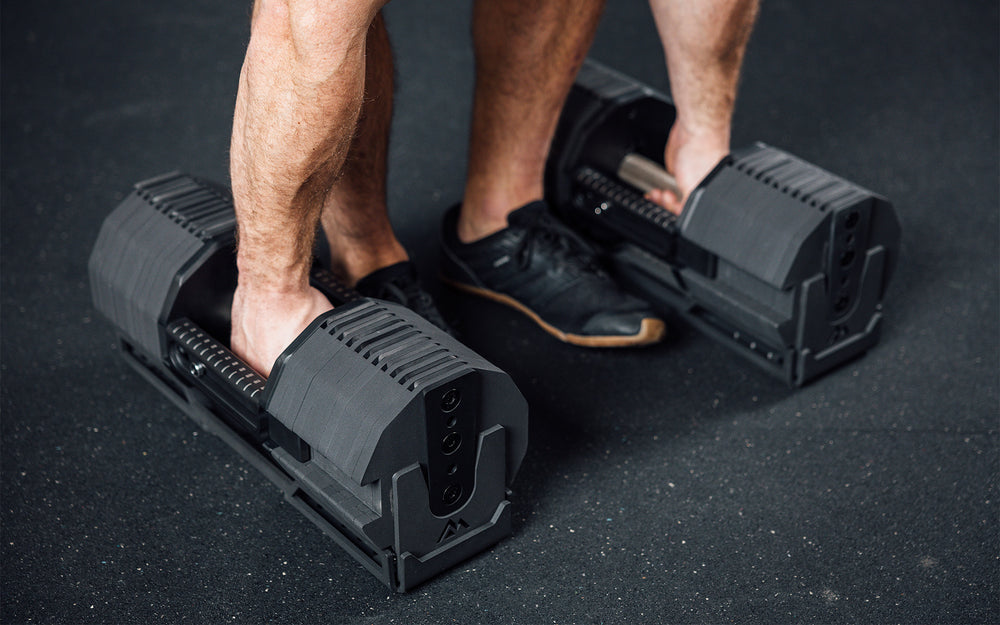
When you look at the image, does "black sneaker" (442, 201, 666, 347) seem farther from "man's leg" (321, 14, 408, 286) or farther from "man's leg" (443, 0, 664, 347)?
"man's leg" (321, 14, 408, 286)

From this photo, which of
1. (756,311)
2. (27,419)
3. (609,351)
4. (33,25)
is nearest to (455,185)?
(609,351)

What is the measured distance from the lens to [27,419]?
160 centimetres

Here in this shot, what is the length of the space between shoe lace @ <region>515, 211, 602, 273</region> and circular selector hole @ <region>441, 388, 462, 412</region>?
62 centimetres

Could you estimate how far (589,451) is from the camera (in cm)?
155

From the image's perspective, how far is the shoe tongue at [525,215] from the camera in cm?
183

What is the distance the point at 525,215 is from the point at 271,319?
0.58 m

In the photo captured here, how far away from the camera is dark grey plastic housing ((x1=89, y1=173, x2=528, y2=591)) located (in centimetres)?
122

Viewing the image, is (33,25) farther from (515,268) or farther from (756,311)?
(756,311)

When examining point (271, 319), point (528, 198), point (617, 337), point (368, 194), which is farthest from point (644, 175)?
point (271, 319)

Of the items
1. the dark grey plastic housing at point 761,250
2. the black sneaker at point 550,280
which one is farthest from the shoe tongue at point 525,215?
the dark grey plastic housing at point 761,250

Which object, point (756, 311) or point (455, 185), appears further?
point (455, 185)

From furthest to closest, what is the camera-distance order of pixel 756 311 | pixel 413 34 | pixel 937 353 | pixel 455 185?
pixel 413 34
pixel 455 185
pixel 937 353
pixel 756 311

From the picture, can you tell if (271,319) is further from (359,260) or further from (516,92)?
(516,92)

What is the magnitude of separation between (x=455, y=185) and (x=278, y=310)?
89 centimetres
